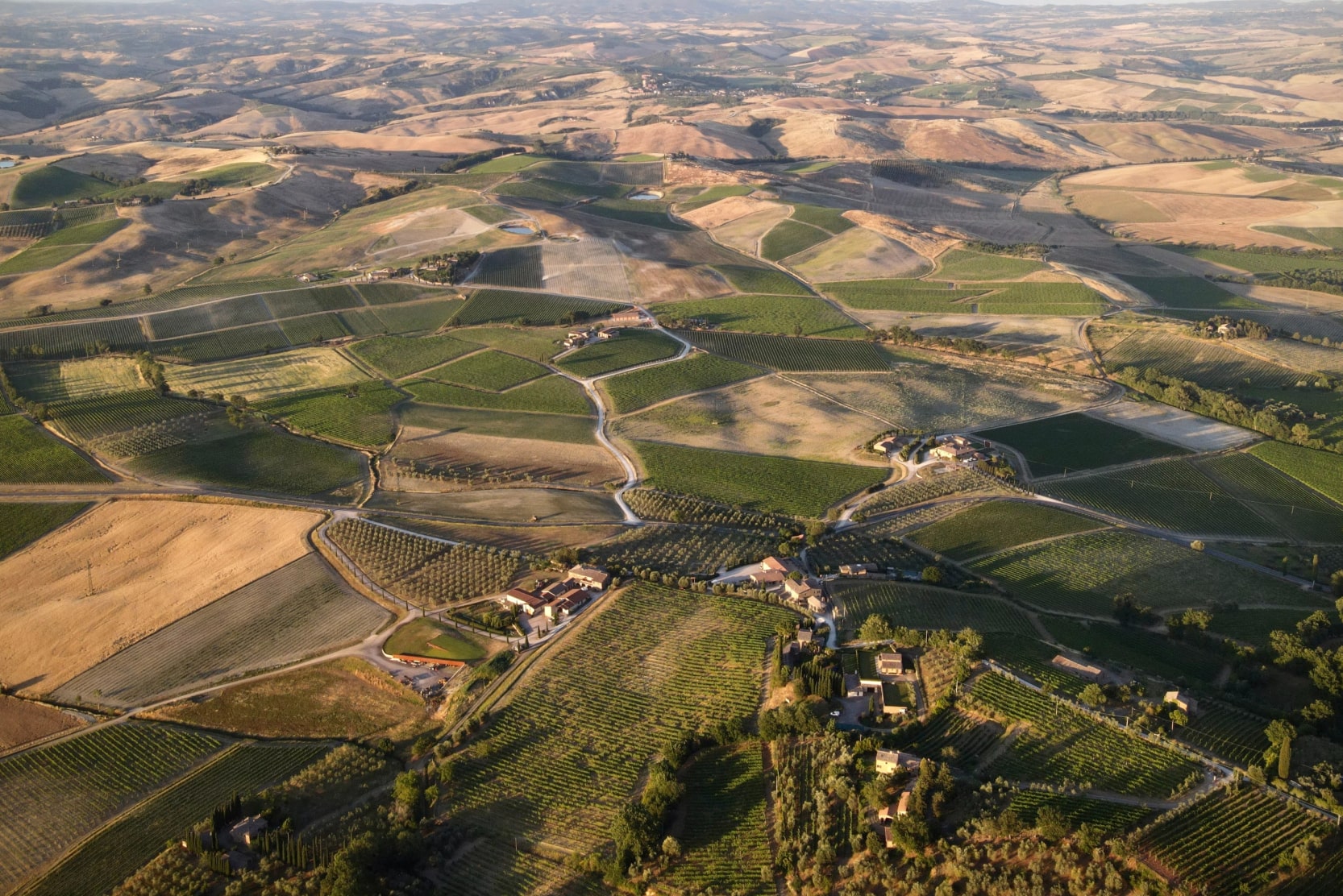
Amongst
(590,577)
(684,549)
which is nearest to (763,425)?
(684,549)

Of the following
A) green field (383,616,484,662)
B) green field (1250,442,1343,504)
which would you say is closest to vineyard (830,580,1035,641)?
green field (383,616,484,662)

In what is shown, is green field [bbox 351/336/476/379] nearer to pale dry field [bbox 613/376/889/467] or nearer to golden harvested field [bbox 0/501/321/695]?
pale dry field [bbox 613/376/889/467]

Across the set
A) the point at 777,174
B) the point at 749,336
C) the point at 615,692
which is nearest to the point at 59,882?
the point at 615,692

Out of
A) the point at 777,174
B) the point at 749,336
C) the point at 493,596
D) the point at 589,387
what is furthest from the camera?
the point at 777,174

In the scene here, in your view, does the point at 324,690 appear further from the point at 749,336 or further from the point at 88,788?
the point at 749,336

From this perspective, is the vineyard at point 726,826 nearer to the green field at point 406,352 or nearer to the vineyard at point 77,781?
the vineyard at point 77,781
